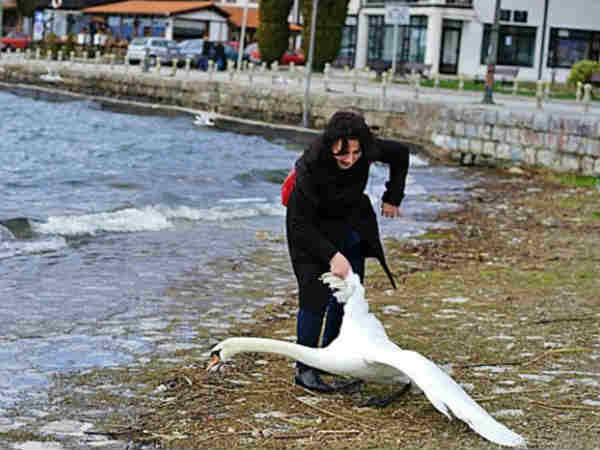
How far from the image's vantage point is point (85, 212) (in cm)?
1596

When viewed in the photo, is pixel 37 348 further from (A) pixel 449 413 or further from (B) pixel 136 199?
(B) pixel 136 199

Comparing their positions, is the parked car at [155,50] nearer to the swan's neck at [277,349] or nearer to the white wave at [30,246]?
the white wave at [30,246]

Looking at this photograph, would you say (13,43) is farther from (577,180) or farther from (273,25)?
(577,180)

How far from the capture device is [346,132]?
5.61 metres

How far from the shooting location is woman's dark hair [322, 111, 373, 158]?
561 centimetres

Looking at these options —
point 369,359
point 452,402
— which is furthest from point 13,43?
point 452,402

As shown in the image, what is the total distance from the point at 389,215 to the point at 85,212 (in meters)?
10.4

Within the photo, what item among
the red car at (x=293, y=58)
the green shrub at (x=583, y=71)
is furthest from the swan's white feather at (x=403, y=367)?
the red car at (x=293, y=58)

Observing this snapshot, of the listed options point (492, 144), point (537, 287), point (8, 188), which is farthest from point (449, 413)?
point (492, 144)

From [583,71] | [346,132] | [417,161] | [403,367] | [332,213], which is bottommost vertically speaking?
[417,161]

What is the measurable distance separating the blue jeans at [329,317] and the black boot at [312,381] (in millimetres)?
31

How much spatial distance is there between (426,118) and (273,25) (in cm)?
2449

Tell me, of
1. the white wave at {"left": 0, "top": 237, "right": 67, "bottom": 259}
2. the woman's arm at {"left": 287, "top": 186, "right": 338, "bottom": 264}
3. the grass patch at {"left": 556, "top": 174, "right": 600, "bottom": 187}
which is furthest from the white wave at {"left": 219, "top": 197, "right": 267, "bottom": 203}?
the woman's arm at {"left": 287, "top": 186, "right": 338, "bottom": 264}

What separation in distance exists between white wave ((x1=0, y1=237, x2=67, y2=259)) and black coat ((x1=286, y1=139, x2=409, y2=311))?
6.56 m
